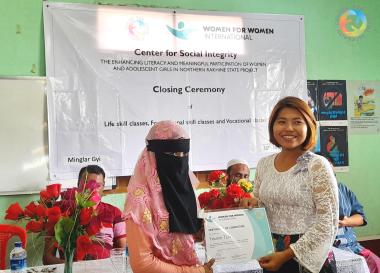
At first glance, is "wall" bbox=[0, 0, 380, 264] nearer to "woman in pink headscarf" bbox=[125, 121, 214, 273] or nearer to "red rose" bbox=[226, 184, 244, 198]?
"red rose" bbox=[226, 184, 244, 198]

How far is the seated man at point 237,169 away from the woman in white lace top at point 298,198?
1.45m

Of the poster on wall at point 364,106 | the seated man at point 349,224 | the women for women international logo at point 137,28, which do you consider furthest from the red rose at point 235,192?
the poster on wall at point 364,106

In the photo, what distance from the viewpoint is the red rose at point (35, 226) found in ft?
5.26

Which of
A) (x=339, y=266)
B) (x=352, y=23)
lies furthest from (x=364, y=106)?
(x=339, y=266)

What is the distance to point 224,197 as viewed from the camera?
6.55 feet

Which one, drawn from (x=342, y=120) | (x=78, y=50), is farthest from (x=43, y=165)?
(x=342, y=120)

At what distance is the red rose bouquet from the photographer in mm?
1600

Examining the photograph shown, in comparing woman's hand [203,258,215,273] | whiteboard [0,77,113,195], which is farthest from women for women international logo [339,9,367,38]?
woman's hand [203,258,215,273]

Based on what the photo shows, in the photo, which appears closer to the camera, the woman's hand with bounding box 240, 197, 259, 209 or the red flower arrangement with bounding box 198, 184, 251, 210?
the woman's hand with bounding box 240, 197, 259, 209

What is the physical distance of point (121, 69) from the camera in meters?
3.07

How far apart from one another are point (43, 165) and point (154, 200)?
5.53ft

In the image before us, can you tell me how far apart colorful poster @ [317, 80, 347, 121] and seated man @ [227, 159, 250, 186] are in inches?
35.3

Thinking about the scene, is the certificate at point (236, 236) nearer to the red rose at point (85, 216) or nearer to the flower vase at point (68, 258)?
the red rose at point (85, 216)

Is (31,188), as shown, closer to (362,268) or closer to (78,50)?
(78,50)
